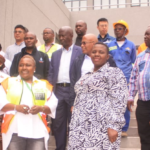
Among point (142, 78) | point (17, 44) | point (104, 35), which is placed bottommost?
point (142, 78)

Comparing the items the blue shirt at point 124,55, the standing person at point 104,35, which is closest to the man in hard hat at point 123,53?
the blue shirt at point 124,55

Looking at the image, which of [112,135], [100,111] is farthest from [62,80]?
[112,135]

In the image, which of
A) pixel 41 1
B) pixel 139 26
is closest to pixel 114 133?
pixel 41 1

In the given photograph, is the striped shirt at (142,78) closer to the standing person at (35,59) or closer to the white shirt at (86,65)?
the white shirt at (86,65)

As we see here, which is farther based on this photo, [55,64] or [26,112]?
[55,64]

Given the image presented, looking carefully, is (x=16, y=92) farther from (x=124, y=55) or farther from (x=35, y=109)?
(x=124, y=55)

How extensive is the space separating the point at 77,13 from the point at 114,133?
12392 mm

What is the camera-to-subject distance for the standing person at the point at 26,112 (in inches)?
113

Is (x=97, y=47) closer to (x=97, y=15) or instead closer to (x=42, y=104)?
(x=42, y=104)

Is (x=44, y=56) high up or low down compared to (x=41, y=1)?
down

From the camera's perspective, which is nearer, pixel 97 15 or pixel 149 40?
pixel 149 40

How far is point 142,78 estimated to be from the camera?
3.51 meters

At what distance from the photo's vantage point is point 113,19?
13.5 m

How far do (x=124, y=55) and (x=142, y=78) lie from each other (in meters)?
1.28
